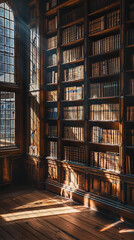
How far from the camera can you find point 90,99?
3.83 meters

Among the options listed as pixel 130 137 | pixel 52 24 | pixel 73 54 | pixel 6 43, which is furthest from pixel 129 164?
pixel 6 43

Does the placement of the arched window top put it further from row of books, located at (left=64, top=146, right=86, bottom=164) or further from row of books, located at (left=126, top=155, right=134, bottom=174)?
row of books, located at (left=126, top=155, right=134, bottom=174)

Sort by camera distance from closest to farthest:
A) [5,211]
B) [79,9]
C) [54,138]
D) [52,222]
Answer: [52,222]
[5,211]
[79,9]
[54,138]

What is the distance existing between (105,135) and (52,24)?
2.68m

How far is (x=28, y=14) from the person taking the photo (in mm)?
4945

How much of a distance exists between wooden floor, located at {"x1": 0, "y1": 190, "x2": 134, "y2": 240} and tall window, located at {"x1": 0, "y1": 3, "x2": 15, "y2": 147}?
4.89ft

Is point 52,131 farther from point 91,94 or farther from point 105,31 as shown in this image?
point 105,31

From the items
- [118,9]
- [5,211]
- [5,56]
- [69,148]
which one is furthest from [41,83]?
[5,211]

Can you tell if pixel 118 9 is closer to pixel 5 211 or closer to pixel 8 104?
pixel 8 104

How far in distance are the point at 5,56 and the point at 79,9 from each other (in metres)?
1.95

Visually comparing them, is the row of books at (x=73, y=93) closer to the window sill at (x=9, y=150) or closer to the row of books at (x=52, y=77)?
the row of books at (x=52, y=77)

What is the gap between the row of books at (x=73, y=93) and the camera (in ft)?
13.1

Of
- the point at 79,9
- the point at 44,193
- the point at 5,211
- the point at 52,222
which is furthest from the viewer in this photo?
the point at 44,193

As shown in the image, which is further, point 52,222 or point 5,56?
point 5,56
